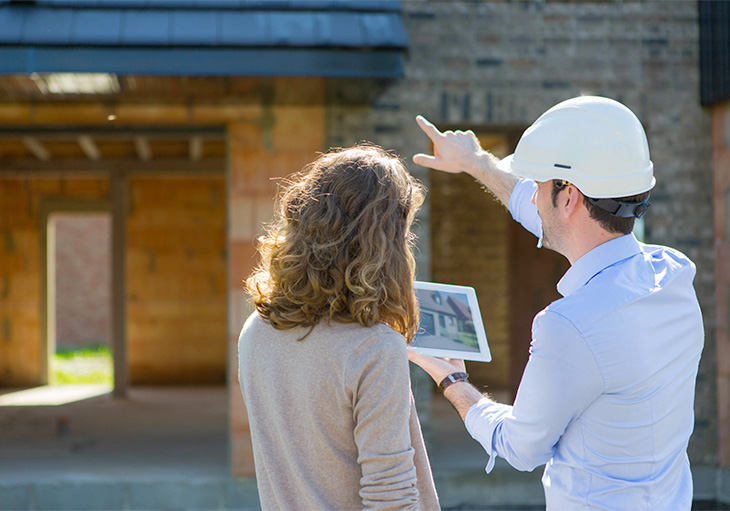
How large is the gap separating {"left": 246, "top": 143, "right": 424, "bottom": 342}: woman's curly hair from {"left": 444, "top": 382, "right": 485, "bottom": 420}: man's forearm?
26 cm

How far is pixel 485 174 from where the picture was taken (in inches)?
94.4

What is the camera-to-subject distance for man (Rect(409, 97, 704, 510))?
1557mm

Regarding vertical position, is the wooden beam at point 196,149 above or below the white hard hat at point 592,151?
above

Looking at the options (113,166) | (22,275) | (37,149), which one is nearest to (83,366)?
(22,275)

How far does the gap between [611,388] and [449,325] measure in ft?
1.86

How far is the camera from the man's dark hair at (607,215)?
167 centimetres

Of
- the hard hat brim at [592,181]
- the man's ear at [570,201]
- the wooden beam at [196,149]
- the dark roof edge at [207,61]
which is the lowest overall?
the man's ear at [570,201]

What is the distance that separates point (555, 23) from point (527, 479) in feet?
11.7

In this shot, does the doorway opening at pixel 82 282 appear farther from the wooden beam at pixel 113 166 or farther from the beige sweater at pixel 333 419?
the beige sweater at pixel 333 419

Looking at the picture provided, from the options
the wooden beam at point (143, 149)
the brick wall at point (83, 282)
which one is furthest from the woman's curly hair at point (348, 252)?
the brick wall at point (83, 282)

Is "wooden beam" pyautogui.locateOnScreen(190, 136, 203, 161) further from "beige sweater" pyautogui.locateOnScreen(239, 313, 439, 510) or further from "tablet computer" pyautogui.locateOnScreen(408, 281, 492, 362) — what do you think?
"beige sweater" pyautogui.locateOnScreen(239, 313, 439, 510)

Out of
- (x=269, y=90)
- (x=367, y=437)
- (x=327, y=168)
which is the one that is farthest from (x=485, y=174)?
(x=269, y=90)

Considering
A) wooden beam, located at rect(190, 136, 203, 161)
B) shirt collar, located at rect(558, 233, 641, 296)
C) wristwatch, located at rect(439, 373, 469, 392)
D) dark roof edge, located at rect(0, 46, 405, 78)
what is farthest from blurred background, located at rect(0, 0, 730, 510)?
shirt collar, located at rect(558, 233, 641, 296)

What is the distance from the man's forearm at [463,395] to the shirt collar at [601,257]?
0.34 metres
